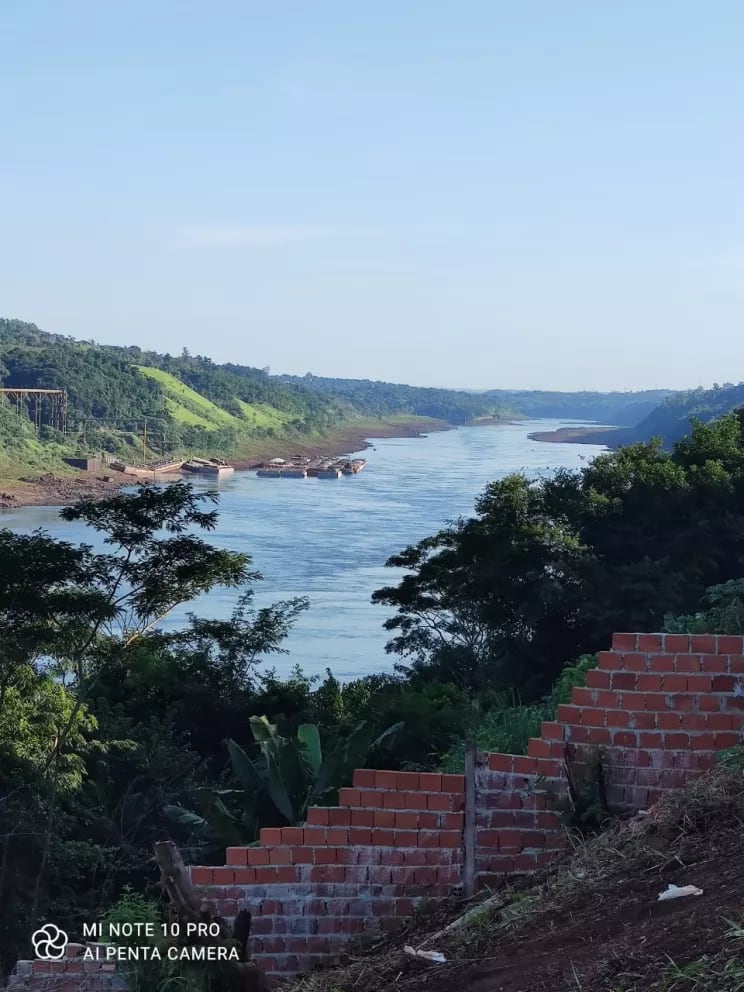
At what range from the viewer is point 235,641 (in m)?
18.2

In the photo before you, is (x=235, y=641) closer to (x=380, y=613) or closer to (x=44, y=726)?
(x=44, y=726)

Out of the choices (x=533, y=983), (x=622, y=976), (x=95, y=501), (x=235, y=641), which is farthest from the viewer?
(x=235, y=641)

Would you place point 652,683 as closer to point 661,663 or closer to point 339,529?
point 661,663

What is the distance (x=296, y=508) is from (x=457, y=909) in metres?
54.4

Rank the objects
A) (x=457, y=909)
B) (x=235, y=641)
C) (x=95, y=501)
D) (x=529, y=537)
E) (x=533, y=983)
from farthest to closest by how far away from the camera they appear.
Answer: (x=529, y=537)
(x=235, y=641)
(x=95, y=501)
(x=457, y=909)
(x=533, y=983)

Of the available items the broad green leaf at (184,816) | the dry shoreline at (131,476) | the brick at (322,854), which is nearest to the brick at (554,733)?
the brick at (322,854)

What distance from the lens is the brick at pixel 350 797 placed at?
13.9 feet

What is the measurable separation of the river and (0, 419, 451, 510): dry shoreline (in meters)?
2.32

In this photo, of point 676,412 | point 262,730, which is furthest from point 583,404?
point 262,730

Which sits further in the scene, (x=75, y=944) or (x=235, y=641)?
(x=235, y=641)

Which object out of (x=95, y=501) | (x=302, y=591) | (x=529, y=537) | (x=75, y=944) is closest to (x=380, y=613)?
(x=302, y=591)

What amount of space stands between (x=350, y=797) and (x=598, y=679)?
94cm

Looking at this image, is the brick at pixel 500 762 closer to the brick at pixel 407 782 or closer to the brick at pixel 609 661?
the brick at pixel 407 782

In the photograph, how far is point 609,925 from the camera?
339cm
